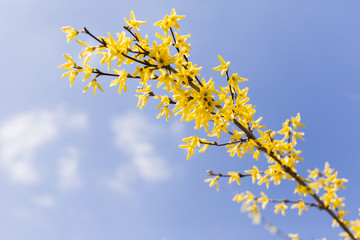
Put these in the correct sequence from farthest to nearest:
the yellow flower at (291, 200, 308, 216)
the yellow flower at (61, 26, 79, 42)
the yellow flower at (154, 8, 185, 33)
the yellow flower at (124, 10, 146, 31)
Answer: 1. the yellow flower at (291, 200, 308, 216)
2. the yellow flower at (154, 8, 185, 33)
3. the yellow flower at (124, 10, 146, 31)
4. the yellow flower at (61, 26, 79, 42)

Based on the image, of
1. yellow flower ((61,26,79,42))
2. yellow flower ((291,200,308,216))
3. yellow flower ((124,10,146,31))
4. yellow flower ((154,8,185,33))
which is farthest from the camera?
yellow flower ((291,200,308,216))

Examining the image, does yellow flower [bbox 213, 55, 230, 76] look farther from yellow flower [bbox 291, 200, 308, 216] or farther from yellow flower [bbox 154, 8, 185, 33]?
yellow flower [bbox 291, 200, 308, 216]

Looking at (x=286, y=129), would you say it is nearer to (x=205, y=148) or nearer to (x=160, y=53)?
(x=205, y=148)

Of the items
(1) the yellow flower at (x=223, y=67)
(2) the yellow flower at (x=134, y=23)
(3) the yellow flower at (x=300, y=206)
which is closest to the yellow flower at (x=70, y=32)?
(2) the yellow flower at (x=134, y=23)

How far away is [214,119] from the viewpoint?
3.27 metres

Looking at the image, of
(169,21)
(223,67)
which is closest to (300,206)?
(223,67)

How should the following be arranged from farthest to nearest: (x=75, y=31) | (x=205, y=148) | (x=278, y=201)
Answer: (x=278, y=201), (x=205, y=148), (x=75, y=31)

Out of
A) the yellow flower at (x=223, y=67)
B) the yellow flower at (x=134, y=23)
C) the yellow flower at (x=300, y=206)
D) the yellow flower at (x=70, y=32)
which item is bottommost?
the yellow flower at (x=300, y=206)

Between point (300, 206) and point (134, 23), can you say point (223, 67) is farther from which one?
point (300, 206)

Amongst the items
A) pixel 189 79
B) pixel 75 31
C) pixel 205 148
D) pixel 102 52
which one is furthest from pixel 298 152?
pixel 75 31

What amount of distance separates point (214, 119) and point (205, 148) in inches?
18.7

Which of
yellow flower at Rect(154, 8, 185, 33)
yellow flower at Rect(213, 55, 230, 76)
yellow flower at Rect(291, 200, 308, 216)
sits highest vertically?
yellow flower at Rect(154, 8, 185, 33)

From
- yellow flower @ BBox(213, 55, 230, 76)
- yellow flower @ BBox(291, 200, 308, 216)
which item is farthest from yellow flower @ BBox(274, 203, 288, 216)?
yellow flower @ BBox(213, 55, 230, 76)

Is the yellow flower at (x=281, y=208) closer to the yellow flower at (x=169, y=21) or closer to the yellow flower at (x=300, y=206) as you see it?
the yellow flower at (x=300, y=206)
